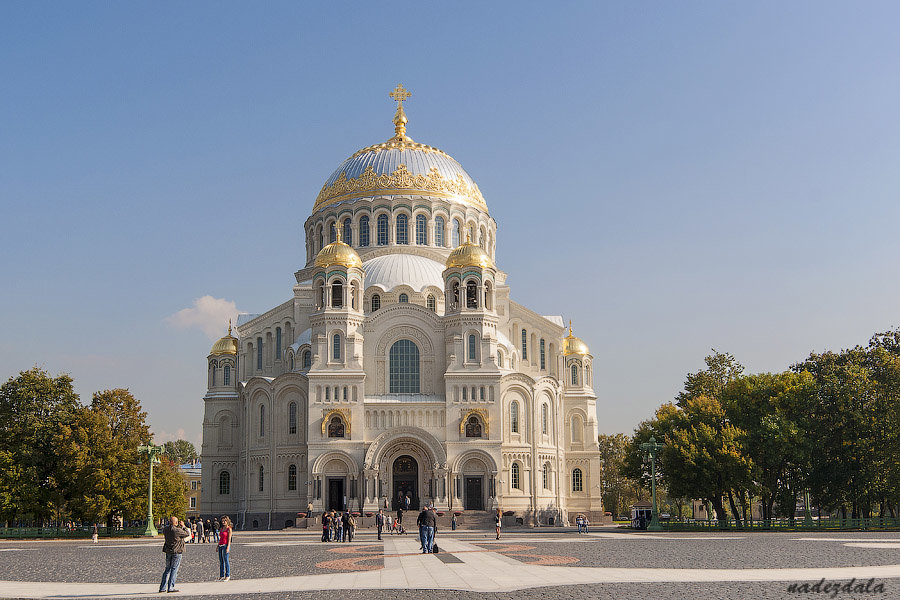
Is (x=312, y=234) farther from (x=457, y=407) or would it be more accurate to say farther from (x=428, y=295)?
(x=457, y=407)

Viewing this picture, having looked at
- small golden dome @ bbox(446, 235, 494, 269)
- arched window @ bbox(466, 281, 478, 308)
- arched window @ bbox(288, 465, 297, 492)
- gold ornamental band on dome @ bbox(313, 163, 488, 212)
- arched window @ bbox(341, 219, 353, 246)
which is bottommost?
arched window @ bbox(288, 465, 297, 492)

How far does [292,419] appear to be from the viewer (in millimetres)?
60750

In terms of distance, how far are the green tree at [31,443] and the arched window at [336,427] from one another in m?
14.8

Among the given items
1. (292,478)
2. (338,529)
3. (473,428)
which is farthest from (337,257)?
(338,529)

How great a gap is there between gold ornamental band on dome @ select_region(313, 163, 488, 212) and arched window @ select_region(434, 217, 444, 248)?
190 centimetres

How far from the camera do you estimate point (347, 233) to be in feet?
236

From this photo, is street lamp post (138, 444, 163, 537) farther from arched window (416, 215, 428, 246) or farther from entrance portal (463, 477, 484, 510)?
arched window (416, 215, 428, 246)

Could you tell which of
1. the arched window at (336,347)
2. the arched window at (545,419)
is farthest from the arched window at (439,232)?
the arched window at (545,419)

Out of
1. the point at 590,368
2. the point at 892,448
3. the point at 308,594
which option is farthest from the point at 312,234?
the point at 308,594

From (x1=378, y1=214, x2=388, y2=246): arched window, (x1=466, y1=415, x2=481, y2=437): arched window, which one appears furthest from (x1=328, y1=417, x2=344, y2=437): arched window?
(x1=378, y1=214, x2=388, y2=246): arched window

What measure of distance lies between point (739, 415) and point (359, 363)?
901 inches

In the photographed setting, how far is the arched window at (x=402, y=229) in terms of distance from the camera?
7106 cm

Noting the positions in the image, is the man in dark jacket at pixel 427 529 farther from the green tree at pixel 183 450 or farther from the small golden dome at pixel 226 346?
the green tree at pixel 183 450

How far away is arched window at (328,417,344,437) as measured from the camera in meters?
58.1
